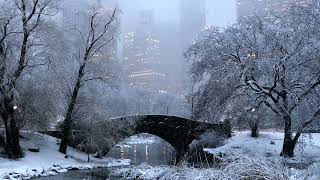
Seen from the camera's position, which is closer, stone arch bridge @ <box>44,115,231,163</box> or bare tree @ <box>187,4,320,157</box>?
bare tree @ <box>187,4,320,157</box>

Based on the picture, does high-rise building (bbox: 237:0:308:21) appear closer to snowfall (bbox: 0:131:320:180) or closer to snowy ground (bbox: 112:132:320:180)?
snowfall (bbox: 0:131:320:180)

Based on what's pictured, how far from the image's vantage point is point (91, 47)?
3822cm

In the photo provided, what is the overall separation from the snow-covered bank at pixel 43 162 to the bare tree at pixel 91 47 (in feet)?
4.92

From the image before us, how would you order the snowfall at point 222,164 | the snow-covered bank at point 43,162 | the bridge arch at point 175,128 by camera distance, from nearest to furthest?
the snowfall at point 222,164 → the snow-covered bank at point 43,162 → the bridge arch at point 175,128

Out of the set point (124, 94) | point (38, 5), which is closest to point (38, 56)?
point (38, 5)

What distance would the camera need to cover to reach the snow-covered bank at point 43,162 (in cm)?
2969

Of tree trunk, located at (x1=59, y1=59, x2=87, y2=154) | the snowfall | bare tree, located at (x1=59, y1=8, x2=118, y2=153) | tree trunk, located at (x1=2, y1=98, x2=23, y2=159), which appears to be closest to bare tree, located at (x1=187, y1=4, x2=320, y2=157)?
the snowfall

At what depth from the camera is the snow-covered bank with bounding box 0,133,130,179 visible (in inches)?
1169

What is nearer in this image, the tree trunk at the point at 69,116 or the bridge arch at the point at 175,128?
the tree trunk at the point at 69,116

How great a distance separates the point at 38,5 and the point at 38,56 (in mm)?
3465

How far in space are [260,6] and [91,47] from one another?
16554mm

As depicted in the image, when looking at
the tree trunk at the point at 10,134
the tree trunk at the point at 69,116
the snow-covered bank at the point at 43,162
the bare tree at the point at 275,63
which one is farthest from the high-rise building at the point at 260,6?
the tree trunk at the point at 10,134

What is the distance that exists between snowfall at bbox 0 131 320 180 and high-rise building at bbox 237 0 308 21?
9268 mm

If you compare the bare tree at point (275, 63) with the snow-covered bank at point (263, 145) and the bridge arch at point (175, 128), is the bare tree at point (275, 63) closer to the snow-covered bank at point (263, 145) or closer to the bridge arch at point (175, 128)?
the snow-covered bank at point (263, 145)
